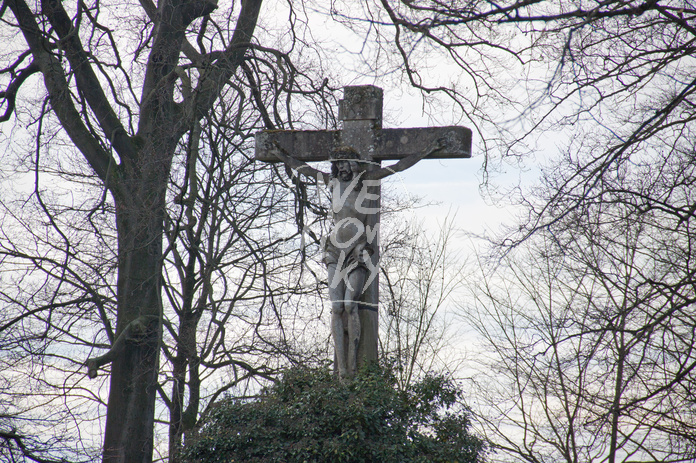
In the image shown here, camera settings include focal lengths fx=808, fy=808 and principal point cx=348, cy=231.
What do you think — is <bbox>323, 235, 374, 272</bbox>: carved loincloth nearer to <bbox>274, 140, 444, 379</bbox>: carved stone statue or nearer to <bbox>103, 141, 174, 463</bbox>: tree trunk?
<bbox>274, 140, 444, 379</bbox>: carved stone statue

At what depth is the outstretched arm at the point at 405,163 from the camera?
7.45 metres

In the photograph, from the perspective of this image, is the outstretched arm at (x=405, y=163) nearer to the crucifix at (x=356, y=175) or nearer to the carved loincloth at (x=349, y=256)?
the crucifix at (x=356, y=175)

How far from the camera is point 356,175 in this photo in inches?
293

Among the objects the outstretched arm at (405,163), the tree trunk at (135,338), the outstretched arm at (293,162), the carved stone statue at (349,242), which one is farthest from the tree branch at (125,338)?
the outstretched arm at (405,163)

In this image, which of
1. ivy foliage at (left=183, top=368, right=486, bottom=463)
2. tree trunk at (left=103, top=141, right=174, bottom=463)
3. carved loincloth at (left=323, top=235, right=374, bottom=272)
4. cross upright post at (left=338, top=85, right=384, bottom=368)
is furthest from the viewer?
tree trunk at (left=103, top=141, right=174, bottom=463)

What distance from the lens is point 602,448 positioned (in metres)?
10.9

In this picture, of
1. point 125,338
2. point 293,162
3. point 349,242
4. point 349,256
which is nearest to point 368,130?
point 293,162

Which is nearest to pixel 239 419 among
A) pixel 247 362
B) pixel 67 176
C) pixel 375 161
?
pixel 375 161

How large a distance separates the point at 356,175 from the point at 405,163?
1.57 ft

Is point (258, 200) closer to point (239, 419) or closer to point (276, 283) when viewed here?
point (276, 283)

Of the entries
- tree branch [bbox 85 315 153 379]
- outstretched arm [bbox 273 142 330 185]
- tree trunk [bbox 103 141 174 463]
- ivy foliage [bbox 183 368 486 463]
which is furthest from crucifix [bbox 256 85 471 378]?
tree branch [bbox 85 315 153 379]

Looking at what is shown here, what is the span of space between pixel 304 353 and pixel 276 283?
147cm

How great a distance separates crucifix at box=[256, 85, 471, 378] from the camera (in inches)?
281

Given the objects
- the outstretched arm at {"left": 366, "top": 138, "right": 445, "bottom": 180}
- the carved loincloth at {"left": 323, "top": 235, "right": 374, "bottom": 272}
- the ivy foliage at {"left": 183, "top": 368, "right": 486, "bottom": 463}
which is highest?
the outstretched arm at {"left": 366, "top": 138, "right": 445, "bottom": 180}
